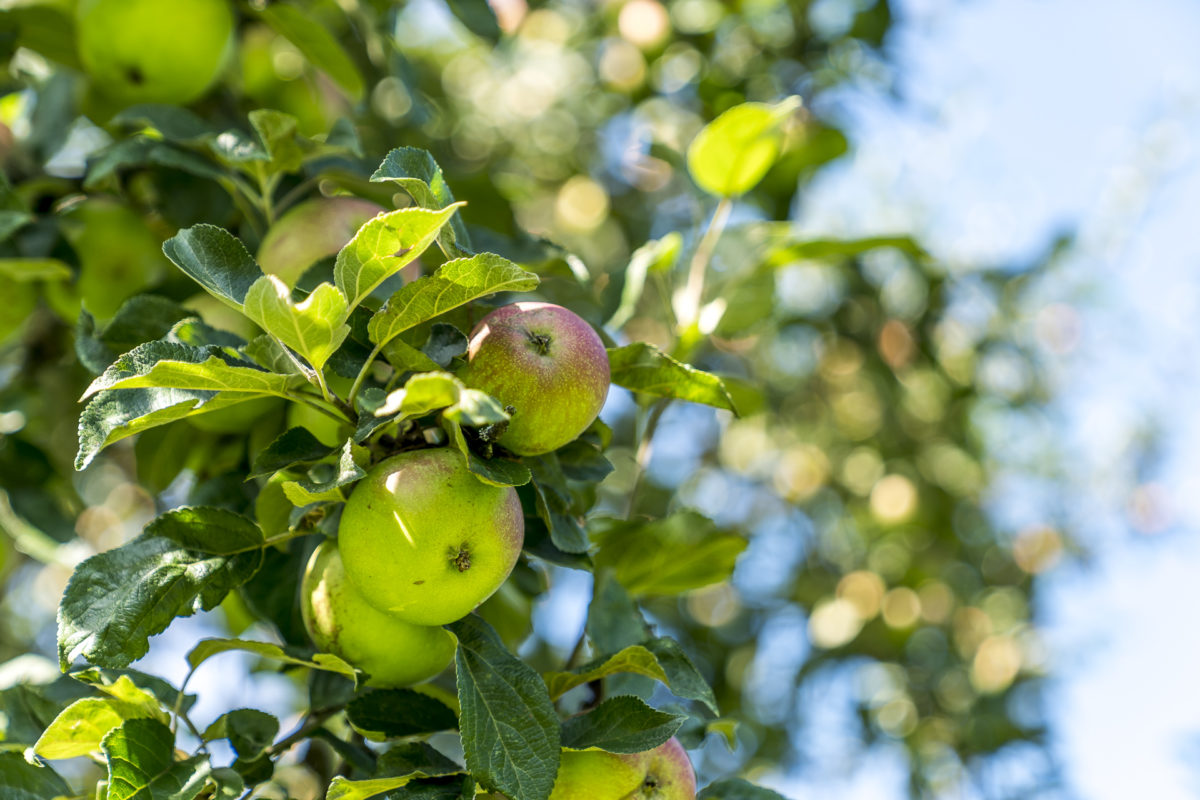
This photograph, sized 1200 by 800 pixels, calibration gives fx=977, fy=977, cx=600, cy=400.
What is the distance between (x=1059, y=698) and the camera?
316 cm

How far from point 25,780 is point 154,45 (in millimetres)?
1040

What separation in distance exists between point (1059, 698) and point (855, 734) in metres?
0.70

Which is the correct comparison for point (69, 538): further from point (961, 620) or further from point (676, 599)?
point (961, 620)

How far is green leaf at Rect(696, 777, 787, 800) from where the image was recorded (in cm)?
112

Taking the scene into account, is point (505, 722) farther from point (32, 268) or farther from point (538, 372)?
point (32, 268)

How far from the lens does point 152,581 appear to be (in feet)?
3.11

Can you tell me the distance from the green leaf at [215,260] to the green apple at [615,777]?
563 mm

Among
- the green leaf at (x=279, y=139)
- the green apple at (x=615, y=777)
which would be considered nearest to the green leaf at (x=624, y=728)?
the green apple at (x=615, y=777)

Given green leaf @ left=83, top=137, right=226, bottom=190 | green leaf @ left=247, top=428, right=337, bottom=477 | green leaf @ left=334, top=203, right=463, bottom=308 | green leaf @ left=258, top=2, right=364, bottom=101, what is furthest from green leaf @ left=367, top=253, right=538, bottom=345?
green leaf @ left=258, top=2, right=364, bottom=101

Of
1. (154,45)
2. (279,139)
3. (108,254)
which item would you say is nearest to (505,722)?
(279,139)

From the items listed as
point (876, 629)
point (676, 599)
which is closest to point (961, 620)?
point (876, 629)

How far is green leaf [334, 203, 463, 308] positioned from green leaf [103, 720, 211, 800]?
47 cm

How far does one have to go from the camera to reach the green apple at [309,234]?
1171 millimetres

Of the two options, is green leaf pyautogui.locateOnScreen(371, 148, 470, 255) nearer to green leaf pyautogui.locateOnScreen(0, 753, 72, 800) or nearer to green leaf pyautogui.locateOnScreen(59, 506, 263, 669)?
green leaf pyautogui.locateOnScreen(59, 506, 263, 669)
